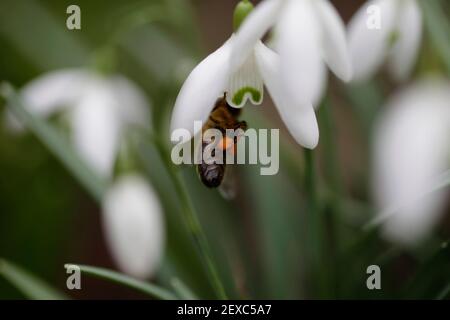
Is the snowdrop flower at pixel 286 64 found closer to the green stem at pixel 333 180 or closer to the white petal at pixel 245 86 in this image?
the white petal at pixel 245 86

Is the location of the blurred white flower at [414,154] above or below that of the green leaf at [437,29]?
below

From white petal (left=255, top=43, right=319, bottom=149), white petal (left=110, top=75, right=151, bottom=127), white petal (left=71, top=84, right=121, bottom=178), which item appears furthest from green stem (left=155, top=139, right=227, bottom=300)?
white petal (left=110, top=75, right=151, bottom=127)

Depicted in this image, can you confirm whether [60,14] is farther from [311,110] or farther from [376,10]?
[311,110]

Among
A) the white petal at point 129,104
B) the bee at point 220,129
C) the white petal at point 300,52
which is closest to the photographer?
the white petal at point 300,52

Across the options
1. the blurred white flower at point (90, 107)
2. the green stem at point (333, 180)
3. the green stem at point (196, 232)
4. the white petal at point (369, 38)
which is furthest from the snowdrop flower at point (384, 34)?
the blurred white flower at point (90, 107)

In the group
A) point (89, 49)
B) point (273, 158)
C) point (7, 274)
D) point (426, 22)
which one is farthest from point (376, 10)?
point (89, 49)

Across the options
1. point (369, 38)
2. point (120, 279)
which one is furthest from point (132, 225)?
point (369, 38)

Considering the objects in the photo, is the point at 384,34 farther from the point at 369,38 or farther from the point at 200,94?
the point at 200,94

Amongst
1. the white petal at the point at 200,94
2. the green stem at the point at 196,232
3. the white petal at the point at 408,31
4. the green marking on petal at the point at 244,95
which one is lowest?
the green stem at the point at 196,232
